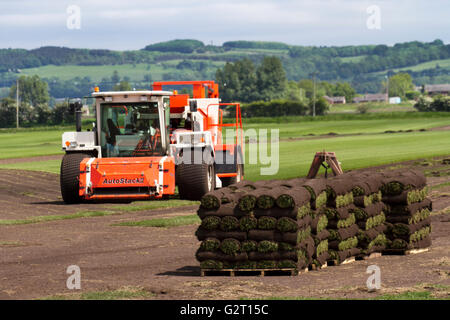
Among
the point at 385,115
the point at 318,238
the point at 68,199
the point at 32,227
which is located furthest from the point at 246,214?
the point at 385,115

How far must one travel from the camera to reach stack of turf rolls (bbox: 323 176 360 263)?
16266mm

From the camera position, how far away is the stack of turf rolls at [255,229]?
1459 cm

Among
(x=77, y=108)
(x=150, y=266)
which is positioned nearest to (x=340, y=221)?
(x=150, y=266)

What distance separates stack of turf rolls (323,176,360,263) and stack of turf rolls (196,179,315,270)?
1.37 meters

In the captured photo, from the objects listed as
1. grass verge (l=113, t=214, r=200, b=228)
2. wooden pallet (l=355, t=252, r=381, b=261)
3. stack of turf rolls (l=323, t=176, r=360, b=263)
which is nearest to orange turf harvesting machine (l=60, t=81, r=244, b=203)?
grass verge (l=113, t=214, r=200, b=228)

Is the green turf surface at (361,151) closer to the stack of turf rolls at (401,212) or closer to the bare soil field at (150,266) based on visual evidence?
the bare soil field at (150,266)

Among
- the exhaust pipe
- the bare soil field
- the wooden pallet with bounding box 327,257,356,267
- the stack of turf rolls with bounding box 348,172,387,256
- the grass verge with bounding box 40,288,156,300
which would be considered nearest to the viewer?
the grass verge with bounding box 40,288,156,300

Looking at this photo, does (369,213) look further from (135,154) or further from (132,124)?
(132,124)

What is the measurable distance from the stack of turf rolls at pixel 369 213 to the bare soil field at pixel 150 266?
1.24 feet

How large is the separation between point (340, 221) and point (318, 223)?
0.83m

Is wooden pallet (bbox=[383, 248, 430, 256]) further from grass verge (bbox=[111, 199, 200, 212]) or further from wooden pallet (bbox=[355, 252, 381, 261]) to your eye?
grass verge (bbox=[111, 199, 200, 212])

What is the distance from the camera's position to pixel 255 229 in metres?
14.7

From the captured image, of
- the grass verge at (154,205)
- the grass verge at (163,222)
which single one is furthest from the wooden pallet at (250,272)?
the grass verge at (154,205)

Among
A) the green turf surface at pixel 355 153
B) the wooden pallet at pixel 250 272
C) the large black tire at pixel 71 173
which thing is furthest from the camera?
the green turf surface at pixel 355 153
